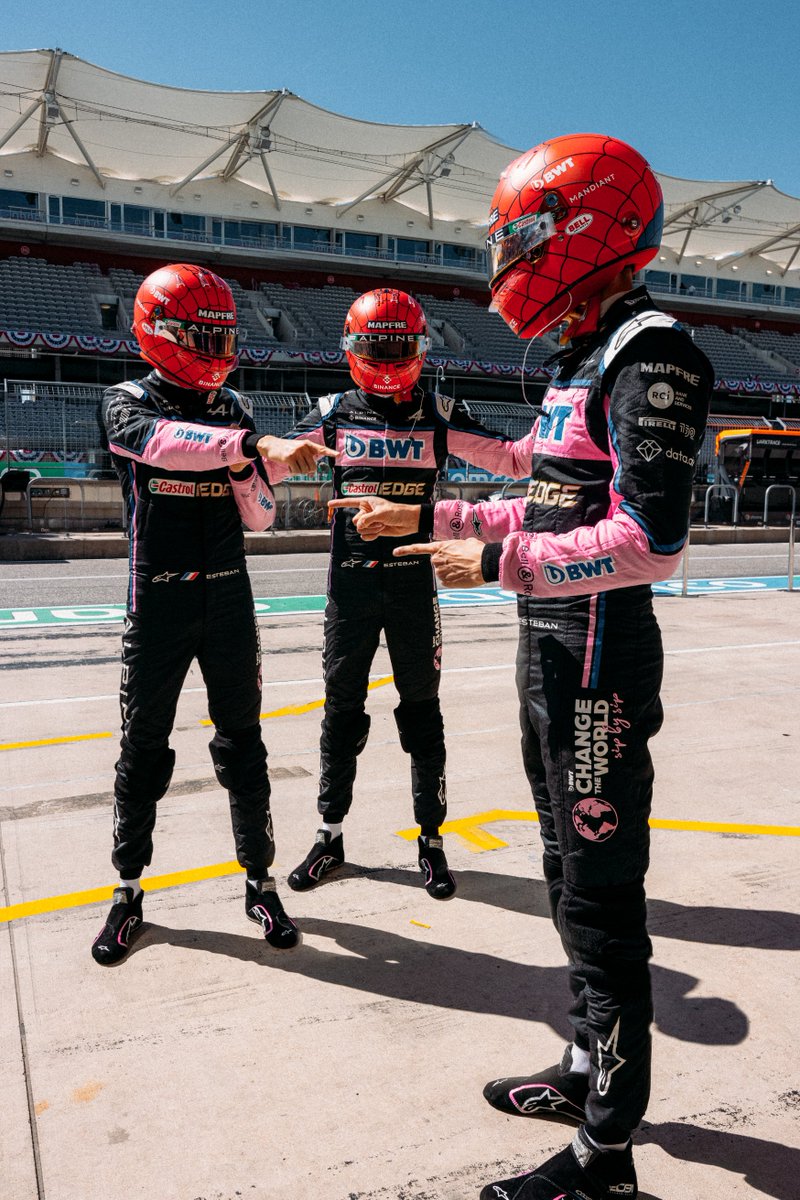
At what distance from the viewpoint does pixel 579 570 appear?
1.95 meters

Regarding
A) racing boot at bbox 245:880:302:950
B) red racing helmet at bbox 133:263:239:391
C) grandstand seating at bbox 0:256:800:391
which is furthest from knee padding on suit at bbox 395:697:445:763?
grandstand seating at bbox 0:256:800:391

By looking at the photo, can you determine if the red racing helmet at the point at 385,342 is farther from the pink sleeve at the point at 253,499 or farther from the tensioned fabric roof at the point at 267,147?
the tensioned fabric roof at the point at 267,147

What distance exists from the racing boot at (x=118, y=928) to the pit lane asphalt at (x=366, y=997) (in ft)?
0.16

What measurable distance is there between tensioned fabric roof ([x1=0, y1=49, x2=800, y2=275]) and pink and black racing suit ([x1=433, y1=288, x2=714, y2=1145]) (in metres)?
31.5

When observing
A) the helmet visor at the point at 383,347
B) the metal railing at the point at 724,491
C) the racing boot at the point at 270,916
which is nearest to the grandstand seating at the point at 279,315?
the metal railing at the point at 724,491

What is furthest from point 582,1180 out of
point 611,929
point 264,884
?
point 264,884

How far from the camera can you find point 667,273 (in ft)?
154

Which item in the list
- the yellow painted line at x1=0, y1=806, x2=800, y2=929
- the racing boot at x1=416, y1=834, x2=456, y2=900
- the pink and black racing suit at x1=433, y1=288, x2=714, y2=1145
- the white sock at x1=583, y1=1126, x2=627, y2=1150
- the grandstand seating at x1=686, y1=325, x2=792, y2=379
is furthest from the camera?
the grandstand seating at x1=686, y1=325, x2=792, y2=379

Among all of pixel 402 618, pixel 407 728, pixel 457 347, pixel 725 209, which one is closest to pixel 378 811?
pixel 407 728

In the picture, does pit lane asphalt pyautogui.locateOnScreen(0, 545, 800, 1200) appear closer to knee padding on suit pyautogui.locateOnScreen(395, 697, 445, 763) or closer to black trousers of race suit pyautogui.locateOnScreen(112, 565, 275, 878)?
black trousers of race suit pyautogui.locateOnScreen(112, 565, 275, 878)

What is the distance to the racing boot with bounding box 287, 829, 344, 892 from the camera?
3.61 metres

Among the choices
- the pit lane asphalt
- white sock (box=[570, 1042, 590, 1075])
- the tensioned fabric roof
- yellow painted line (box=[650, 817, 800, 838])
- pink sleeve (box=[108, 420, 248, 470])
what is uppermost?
the tensioned fabric roof

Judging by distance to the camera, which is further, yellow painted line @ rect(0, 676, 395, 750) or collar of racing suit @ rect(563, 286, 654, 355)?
yellow painted line @ rect(0, 676, 395, 750)

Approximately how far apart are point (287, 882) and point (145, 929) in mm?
621
